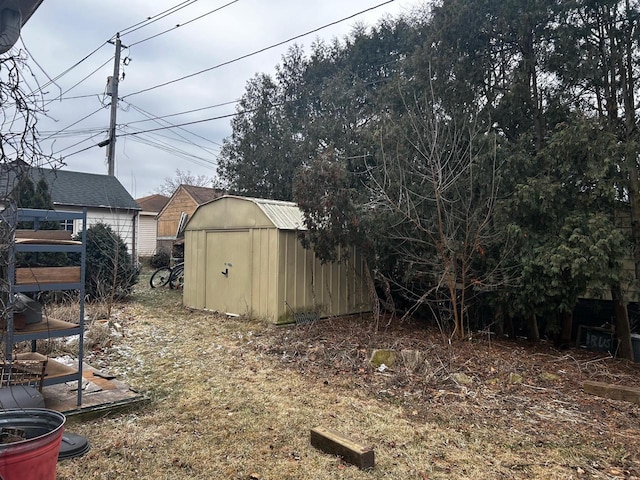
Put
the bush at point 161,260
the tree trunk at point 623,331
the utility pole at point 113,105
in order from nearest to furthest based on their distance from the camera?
the tree trunk at point 623,331
the utility pole at point 113,105
the bush at point 161,260

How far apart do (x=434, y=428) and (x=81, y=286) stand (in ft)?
10.6

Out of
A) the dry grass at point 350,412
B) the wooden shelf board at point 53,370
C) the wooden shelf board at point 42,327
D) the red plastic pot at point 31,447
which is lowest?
the dry grass at point 350,412

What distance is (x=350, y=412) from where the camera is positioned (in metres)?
4.19

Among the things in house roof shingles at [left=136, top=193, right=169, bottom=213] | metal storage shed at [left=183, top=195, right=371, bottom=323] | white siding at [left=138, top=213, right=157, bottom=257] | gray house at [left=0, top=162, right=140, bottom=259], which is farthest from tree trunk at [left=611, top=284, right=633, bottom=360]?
house roof shingles at [left=136, top=193, right=169, bottom=213]

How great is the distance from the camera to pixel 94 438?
347cm

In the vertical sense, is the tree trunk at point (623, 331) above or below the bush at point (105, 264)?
below

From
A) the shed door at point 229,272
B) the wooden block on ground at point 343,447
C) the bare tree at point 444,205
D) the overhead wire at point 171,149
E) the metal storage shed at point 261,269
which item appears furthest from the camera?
the overhead wire at point 171,149

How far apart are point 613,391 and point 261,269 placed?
18.7ft

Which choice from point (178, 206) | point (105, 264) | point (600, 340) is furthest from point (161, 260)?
point (600, 340)

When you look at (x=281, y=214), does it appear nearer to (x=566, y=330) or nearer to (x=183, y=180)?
(x=566, y=330)

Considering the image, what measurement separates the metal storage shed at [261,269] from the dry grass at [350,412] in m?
1.37

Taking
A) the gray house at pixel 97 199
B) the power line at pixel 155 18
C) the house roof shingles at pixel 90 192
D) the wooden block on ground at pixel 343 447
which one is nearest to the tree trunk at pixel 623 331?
the wooden block on ground at pixel 343 447

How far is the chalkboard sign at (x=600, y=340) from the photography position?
315 inches

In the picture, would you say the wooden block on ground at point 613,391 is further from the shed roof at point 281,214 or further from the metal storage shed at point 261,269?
the shed roof at point 281,214
